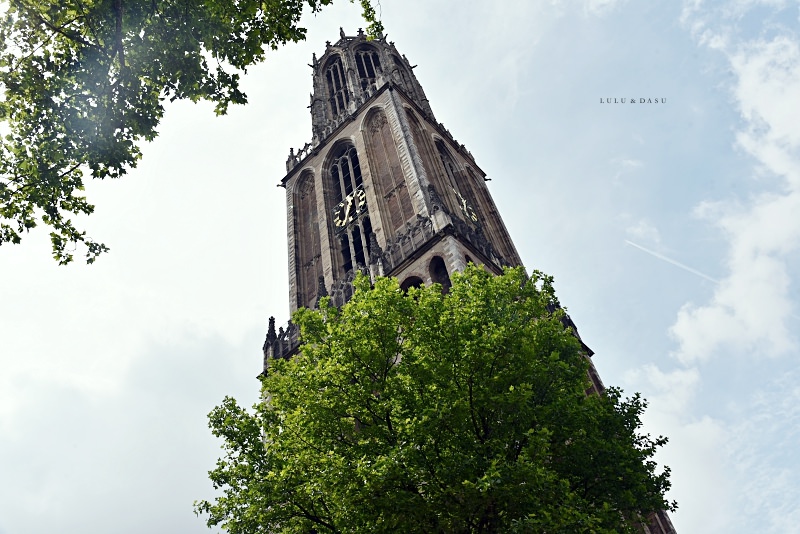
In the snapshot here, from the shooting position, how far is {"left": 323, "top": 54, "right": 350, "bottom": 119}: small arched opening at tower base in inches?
1873

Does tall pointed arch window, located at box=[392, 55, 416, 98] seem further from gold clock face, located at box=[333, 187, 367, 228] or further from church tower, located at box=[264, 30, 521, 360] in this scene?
gold clock face, located at box=[333, 187, 367, 228]

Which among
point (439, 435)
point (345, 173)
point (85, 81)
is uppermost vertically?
point (345, 173)

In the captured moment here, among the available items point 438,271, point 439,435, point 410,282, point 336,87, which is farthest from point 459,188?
point 439,435

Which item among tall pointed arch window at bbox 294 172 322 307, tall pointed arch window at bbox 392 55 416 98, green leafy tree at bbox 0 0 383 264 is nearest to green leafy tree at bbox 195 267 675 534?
green leafy tree at bbox 0 0 383 264

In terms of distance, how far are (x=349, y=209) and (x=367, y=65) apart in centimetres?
2080

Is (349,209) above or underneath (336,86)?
underneath

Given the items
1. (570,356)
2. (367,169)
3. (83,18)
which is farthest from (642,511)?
(367,169)

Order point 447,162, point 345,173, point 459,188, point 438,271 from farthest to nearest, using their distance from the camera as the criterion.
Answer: point 447,162 → point 345,173 → point 459,188 → point 438,271

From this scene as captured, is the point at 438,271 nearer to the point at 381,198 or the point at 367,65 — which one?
the point at 381,198

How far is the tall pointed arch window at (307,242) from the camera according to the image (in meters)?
33.2

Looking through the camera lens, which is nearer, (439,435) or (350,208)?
(439,435)

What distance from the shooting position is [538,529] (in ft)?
32.5

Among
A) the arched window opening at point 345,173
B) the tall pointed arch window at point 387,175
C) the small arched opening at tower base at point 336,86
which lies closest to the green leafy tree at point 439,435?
the tall pointed arch window at point 387,175

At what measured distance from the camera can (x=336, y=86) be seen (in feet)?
165
